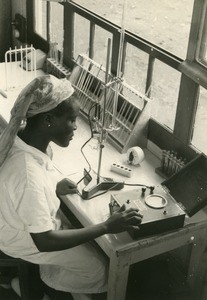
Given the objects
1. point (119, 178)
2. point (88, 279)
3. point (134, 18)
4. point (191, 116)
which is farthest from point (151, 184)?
point (134, 18)

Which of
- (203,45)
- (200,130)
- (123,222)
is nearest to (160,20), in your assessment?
(203,45)

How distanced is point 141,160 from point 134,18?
104 cm

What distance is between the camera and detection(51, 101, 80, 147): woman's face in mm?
2098

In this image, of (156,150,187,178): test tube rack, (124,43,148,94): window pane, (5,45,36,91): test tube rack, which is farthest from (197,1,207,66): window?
(5,45,36,91): test tube rack

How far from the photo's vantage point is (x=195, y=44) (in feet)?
7.81

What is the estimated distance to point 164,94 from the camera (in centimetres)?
306

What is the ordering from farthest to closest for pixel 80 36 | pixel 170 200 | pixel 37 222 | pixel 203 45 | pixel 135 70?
1. pixel 80 36
2. pixel 135 70
3. pixel 203 45
4. pixel 170 200
5. pixel 37 222

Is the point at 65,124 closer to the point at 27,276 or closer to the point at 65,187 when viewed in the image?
the point at 65,187

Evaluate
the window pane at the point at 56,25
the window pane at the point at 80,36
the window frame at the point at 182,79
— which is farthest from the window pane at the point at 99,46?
the window pane at the point at 56,25

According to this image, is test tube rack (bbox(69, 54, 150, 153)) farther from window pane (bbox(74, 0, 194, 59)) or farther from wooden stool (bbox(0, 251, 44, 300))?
A: wooden stool (bbox(0, 251, 44, 300))

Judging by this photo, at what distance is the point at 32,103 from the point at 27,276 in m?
0.88

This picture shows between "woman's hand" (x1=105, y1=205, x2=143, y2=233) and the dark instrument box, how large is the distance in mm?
34

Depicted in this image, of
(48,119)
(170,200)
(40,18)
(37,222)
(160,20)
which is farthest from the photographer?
(40,18)

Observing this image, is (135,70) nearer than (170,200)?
No
